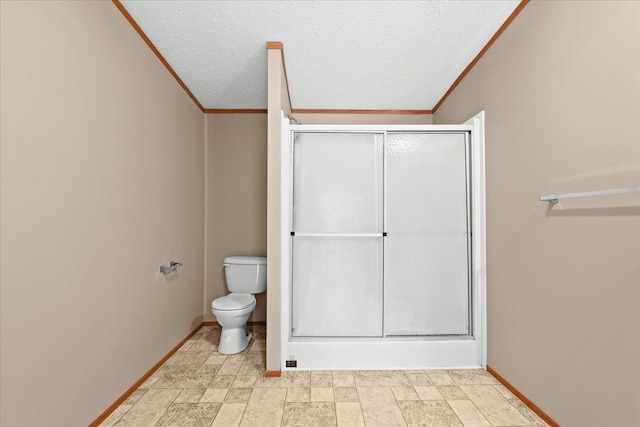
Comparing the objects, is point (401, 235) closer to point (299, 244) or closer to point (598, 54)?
point (299, 244)

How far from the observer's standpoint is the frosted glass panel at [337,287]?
7.38 ft

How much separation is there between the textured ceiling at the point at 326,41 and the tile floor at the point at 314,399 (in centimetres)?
232

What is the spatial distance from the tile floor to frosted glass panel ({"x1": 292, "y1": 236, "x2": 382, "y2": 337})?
0.32 metres

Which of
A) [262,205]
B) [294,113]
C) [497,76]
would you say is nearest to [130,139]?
[262,205]

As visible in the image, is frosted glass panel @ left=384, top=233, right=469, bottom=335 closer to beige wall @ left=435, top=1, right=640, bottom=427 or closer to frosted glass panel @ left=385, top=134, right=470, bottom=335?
frosted glass panel @ left=385, top=134, right=470, bottom=335

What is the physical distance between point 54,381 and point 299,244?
1.48 metres

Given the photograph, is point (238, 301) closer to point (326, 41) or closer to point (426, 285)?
point (426, 285)

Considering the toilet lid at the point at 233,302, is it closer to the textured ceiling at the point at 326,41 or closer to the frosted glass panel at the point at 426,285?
the frosted glass panel at the point at 426,285

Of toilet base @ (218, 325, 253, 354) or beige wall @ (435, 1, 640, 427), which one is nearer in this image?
beige wall @ (435, 1, 640, 427)

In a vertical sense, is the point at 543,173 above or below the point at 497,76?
below

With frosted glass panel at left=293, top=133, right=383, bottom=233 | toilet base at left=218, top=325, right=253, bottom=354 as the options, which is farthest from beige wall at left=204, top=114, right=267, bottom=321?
frosted glass panel at left=293, top=133, right=383, bottom=233

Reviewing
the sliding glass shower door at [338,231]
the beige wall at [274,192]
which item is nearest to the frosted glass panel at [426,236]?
the sliding glass shower door at [338,231]

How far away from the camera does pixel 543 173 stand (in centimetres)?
161

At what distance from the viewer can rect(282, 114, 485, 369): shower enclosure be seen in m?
2.25
